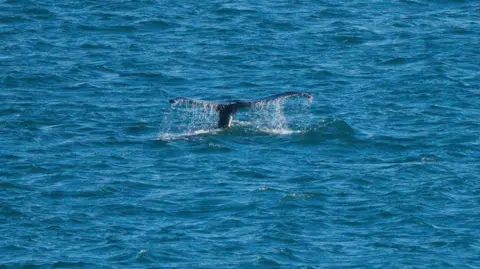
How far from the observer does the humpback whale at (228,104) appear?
51906mm

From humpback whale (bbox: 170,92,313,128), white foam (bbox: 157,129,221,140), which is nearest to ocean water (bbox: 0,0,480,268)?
white foam (bbox: 157,129,221,140)

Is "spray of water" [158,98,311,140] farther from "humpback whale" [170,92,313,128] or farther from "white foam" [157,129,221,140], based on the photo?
"humpback whale" [170,92,313,128]

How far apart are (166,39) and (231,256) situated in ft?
91.8

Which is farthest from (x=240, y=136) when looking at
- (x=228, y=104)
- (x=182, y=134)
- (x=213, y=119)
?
(x=182, y=134)

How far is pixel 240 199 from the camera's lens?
4700cm

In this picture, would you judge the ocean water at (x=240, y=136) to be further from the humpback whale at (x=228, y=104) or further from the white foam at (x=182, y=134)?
the humpback whale at (x=228, y=104)

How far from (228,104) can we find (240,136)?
1387 mm

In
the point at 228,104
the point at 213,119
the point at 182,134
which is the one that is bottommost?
the point at 182,134

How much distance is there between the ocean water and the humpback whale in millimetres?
525

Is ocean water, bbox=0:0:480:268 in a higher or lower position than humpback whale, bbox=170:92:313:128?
lower

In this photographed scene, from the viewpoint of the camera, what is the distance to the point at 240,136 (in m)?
53.5

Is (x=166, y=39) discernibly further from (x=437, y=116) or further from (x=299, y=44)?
(x=437, y=116)

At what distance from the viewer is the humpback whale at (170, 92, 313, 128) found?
51.9 metres

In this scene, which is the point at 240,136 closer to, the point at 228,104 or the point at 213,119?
the point at 228,104
